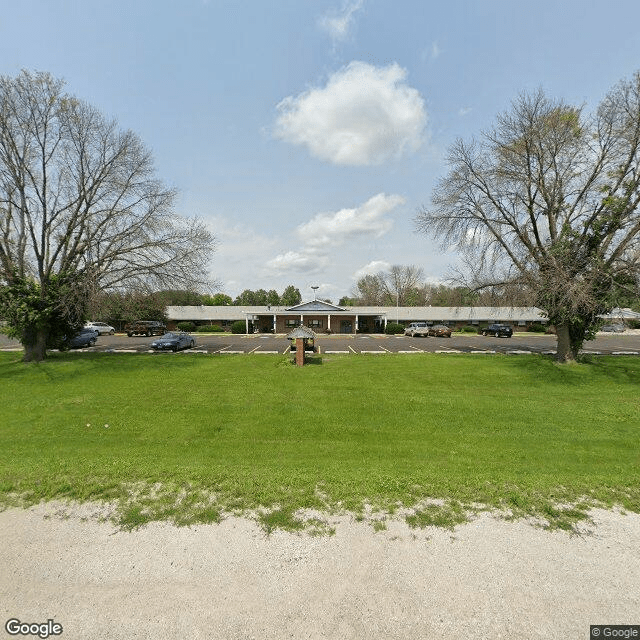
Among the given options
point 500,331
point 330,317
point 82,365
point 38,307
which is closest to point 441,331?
point 500,331

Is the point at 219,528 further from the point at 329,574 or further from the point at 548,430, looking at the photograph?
the point at 548,430

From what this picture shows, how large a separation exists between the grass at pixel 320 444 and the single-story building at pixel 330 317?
3033 centimetres

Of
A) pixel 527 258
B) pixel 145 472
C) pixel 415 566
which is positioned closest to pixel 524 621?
pixel 415 566

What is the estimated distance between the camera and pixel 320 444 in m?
6.82

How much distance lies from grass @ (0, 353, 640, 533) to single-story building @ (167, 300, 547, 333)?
30329 mm

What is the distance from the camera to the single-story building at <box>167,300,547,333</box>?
43.6 m

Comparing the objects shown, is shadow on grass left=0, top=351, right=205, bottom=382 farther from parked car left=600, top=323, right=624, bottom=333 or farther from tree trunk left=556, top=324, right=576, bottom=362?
parked car left=600, top=323, right=624, bottom=333

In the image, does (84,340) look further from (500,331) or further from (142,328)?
(500,331)

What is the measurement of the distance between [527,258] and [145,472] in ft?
62.9

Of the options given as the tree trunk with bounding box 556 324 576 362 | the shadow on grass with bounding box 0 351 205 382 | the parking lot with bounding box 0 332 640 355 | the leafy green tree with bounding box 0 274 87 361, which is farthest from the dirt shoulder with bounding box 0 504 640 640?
the parking lot with bounding box 0 332 640 355

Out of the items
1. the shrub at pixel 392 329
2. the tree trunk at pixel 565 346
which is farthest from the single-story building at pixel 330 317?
the tree trunk at pixel 565 346

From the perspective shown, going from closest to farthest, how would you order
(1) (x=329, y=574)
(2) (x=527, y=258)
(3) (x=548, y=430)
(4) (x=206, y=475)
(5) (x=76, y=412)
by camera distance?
(1) (x=329, y=574), (4) (x=206, y=475), (3) (x=548, y=430), (5) (x=76, y=412), (2) (x=527, y=258)

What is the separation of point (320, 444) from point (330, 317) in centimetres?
3777

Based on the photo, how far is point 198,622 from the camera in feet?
9.11
